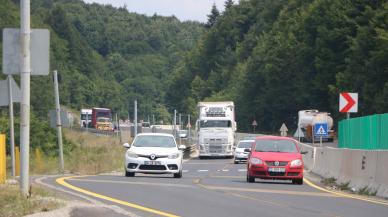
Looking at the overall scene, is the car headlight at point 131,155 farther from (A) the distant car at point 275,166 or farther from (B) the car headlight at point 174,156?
(A) the distant car at point 275,166

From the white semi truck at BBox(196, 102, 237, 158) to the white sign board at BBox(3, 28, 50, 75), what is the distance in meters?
50.3

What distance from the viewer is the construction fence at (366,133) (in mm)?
28700

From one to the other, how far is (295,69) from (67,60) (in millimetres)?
83053

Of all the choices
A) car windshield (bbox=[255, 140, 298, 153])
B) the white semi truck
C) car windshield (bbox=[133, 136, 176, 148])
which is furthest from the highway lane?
the white semi truck

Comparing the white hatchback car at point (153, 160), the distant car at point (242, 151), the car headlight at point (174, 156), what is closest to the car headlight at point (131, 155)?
the white hatchback car at point (153, 160)

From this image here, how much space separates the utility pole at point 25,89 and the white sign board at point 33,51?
11 centimetres

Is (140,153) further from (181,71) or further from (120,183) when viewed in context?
(181,71)

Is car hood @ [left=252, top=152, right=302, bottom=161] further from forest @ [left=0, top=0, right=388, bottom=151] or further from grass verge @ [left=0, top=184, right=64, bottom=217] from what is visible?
forest @ [left=0, top=0, right=388, bottom=151]

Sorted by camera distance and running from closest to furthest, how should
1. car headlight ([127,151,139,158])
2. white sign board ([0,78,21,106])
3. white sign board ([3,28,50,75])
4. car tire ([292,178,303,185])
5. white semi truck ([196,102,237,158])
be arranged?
white sign board ([3,28,50,75]) < white sign board ([0,78,21,106]) < car tire ([292,178,303,185]) < car headlight ([127,151,139,158]) < white semi truck ([196,102,237,158])

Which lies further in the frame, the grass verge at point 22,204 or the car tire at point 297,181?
the car tire at point 297,181

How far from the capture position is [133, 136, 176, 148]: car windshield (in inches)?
1277

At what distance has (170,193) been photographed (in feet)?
74.3

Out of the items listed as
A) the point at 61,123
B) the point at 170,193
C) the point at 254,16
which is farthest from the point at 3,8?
the point at 170,193

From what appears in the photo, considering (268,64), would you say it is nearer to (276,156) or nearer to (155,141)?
(155,141)
